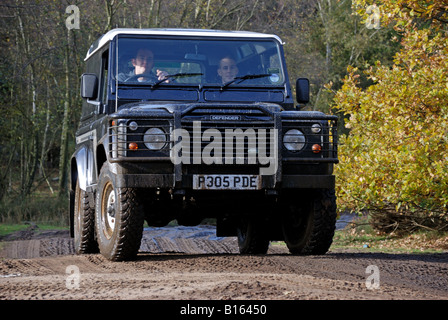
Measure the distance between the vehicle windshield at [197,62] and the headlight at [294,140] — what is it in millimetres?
A: 1213

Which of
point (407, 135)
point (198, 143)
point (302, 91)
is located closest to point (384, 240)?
point (407, 135)

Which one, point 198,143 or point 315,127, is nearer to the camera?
point 198,143

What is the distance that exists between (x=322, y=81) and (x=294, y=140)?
3498 cm

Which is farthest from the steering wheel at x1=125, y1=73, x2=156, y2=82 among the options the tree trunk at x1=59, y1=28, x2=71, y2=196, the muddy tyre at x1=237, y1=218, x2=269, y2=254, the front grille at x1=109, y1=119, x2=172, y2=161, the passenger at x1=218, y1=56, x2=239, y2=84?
the tree trunk at x1=59, y1=28, x2=71, y2=196

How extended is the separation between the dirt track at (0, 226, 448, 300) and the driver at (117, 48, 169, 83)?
6.52 feet

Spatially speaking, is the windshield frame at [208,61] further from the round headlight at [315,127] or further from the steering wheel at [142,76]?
the round headlight at [315,127]

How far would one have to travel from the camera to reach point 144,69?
9125 millimetres

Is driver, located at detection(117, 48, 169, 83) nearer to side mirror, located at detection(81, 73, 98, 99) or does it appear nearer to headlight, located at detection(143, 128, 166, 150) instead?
side mirror, located at detection(81, 73, 98, 99)

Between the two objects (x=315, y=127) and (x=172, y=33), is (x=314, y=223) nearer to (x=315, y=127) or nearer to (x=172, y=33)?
(x=315, y=127)

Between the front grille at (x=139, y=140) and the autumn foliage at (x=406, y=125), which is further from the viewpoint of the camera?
the autumn foliage at (x=406, y=125)

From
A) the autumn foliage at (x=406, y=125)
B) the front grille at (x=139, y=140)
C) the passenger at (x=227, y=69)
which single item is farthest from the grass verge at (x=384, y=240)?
the front grille at (x=139, y=140)

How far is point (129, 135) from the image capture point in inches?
310

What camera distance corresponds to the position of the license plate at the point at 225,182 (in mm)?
7914

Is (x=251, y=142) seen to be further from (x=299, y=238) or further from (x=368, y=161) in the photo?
(x=368, y=161)
